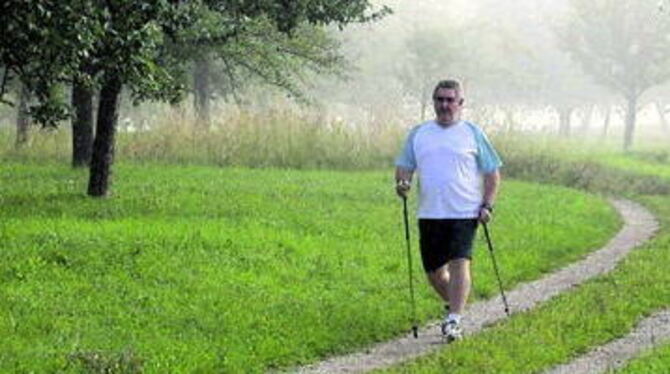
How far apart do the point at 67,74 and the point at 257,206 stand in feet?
20.4

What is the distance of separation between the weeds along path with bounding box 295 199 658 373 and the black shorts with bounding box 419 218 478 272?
89 cm

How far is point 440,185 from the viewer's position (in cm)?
992

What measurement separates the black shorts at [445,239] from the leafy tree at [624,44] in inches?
2048

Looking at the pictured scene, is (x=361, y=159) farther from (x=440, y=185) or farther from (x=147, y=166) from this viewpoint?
(x=440, y=185)

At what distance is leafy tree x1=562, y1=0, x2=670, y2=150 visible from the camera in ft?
195

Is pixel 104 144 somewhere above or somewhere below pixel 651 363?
above

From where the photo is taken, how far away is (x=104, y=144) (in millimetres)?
17359

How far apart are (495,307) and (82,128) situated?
46.2ft

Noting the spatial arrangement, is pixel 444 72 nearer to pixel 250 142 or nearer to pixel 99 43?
pixel 250 142

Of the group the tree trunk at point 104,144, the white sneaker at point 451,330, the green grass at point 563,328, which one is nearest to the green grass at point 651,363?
the green grass at point 563,328

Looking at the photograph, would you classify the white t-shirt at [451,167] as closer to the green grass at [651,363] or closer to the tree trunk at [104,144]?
the green grass at [651,363]

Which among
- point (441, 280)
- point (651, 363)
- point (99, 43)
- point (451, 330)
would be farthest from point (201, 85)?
point (651, 363)

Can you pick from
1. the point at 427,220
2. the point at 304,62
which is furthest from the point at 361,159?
the point at 427,220

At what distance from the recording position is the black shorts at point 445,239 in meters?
9.88
